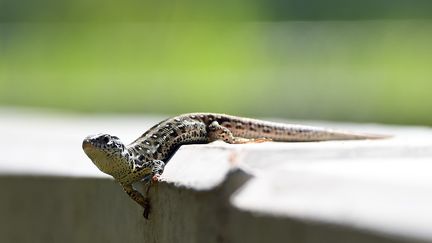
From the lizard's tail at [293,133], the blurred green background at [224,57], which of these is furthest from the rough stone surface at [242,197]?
the blurred green background at [224,57]

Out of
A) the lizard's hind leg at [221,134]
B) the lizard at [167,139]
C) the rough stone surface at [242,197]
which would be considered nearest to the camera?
the rough stone surface at [242,197]

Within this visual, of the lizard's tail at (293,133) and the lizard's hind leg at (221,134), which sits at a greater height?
the lizard's hind leg at (221,134)

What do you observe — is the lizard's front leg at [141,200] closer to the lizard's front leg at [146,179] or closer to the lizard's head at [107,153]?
the lizard's front leg at [146,179]

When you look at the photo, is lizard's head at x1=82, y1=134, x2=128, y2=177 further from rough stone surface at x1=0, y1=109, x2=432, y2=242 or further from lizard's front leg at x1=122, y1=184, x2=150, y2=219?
lizard's front leg at x1=122, y1=184, x2=150, y2=219

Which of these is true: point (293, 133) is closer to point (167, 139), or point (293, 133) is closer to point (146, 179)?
point (167, 139)

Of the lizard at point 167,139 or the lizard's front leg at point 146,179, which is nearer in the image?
the lizard's front leg at point 146,179

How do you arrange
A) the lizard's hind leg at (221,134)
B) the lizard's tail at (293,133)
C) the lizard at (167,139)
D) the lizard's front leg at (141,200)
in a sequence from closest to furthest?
the lizard's front leg at (141,200), the lizard at (167,139), the lizard's hind leg at (221,134), the lizard's tail at (293,133)

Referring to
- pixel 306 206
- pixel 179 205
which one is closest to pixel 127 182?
pixel 179 205

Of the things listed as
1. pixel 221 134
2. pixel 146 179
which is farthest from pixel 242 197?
pixel 221 134
